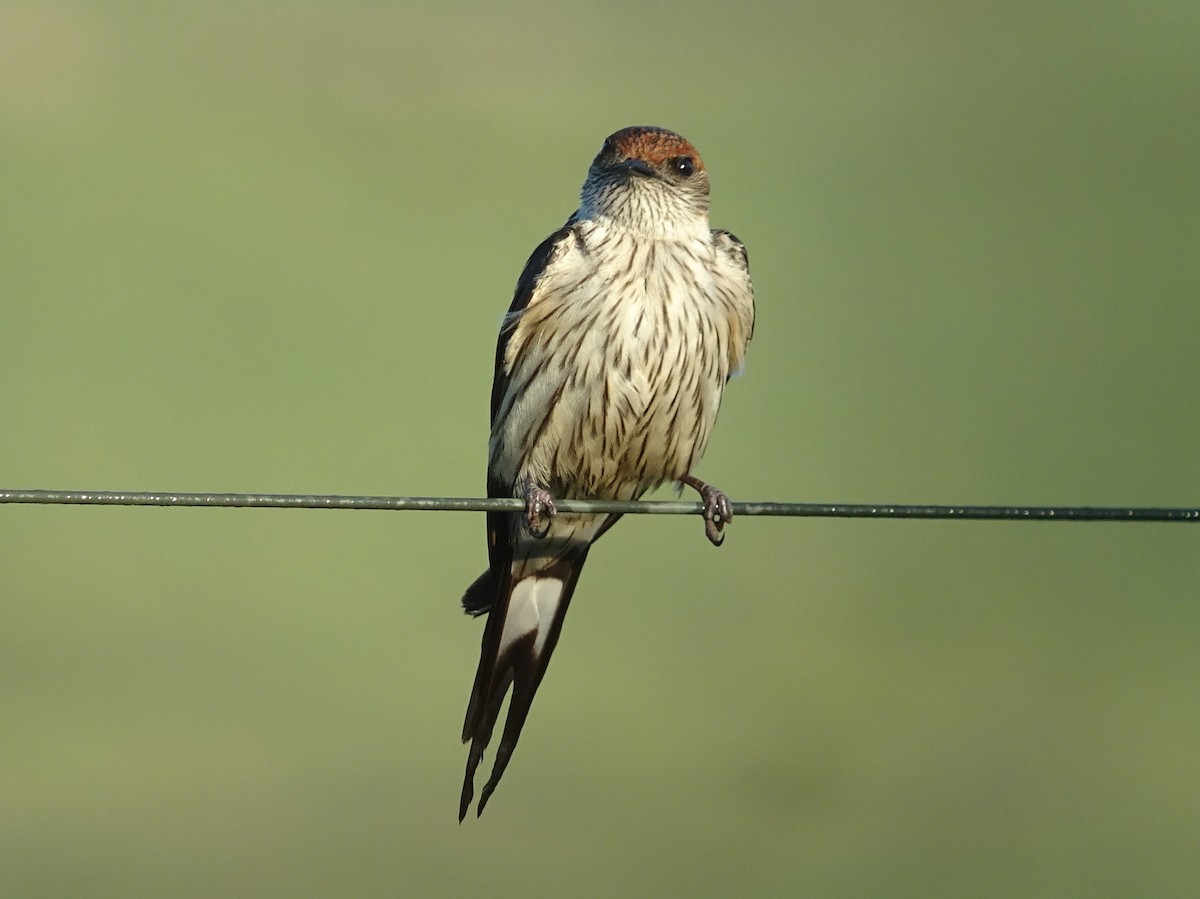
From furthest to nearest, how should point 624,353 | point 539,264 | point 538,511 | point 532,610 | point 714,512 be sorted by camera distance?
1. point 532,610
2. point 539,264
3. point 624,353
4. point 714,512
5. point 538,511

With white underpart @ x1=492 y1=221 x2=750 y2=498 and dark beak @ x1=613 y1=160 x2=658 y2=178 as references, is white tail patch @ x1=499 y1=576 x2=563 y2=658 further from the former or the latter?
dark beak @ x1=613 y1=160 x2=658 y2=178

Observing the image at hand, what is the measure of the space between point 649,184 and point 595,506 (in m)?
1.52

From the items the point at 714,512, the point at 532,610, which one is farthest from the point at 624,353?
the point at 532,610

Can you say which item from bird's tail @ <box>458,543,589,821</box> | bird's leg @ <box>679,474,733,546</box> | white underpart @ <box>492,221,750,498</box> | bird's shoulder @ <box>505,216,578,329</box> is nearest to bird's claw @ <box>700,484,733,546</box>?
bird's leg @ <box>679,474,733,546</box>

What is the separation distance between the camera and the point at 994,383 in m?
12.6

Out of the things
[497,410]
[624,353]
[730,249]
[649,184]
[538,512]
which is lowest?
[538,512]

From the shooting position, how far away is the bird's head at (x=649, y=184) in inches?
197

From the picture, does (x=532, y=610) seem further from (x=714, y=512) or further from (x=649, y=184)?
(x=649, y=184)

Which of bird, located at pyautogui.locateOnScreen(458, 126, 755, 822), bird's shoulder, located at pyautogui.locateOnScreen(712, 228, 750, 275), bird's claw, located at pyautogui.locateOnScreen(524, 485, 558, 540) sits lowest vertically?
bird's claw, located at pyautogui.locateOnScreen(524, 485, 558, 540)

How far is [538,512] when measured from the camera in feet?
15.0

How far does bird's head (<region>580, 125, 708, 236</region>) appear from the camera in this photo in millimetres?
5012

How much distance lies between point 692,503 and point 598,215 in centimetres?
145

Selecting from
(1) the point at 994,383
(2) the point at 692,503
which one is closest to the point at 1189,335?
(1) the point at 994,383

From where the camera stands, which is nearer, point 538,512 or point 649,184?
point 538,512
